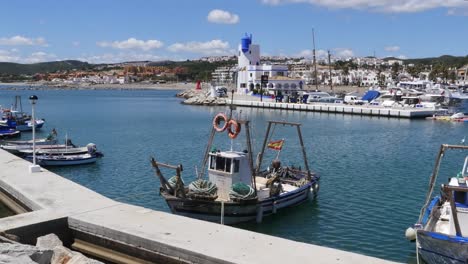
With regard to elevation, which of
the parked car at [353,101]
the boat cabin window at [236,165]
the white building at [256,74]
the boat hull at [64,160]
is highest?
the white building at [256,74]

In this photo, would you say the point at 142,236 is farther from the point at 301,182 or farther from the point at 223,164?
the point at 301,182

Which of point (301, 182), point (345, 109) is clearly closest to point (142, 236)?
point (301, 182)

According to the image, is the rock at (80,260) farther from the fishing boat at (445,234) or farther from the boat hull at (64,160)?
the boat hull at (64,160)

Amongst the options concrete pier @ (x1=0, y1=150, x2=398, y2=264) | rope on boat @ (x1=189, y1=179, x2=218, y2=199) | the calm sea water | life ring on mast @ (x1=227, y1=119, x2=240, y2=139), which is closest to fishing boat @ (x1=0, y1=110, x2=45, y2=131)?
the calm sea water

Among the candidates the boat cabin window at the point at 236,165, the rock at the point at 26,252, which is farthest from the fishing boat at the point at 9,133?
the rock at the point at 26,252

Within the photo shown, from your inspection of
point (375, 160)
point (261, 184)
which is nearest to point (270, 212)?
point (261, 184)

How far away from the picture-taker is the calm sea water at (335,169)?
18922 mm

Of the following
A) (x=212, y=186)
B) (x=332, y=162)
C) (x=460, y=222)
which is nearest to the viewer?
(x=460, y=222)

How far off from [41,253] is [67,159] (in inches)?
893

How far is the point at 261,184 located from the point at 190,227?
9.27 meters

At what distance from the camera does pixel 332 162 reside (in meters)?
33.8

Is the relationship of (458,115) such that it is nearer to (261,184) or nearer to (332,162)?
(332,162)

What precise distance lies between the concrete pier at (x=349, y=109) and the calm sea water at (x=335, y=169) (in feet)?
24.9

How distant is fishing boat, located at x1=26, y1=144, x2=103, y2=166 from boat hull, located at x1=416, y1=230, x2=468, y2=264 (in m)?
24.4
